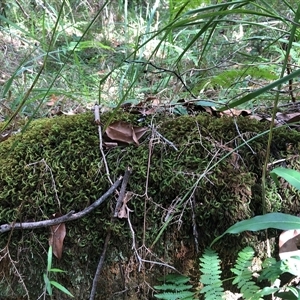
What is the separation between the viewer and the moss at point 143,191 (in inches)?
39.9

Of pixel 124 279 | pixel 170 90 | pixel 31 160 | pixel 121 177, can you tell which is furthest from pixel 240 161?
pixel 170 90

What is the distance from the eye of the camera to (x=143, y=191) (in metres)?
1.05

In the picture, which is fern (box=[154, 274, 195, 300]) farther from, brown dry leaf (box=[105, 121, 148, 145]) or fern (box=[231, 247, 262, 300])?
→ brown dry leaf (box=[105, 121, 148, 145])

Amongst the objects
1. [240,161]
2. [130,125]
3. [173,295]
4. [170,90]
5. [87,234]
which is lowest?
[173,295]

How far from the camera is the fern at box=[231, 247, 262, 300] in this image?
901 millimetres

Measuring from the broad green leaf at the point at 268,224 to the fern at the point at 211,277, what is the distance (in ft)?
0.38

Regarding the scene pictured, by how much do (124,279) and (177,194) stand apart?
288mm

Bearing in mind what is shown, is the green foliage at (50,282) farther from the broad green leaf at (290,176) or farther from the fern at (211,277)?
the broad green leaf at (290,176)

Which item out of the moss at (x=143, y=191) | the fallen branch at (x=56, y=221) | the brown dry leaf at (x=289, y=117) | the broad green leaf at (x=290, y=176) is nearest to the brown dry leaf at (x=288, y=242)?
the moss at (x=143, y=191)

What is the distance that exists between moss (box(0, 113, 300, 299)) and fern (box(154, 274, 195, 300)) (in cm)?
6

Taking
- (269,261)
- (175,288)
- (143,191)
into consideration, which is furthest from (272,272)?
(143,191)

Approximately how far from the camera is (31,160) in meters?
1.14

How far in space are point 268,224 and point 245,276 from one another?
0.17 meters

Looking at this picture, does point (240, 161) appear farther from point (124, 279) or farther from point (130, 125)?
point (124, 279)
